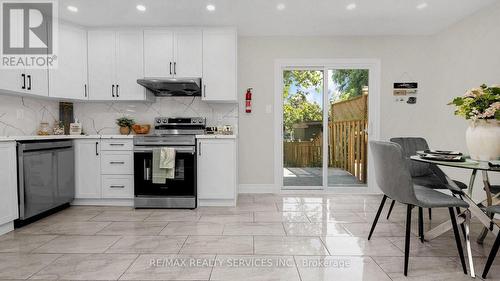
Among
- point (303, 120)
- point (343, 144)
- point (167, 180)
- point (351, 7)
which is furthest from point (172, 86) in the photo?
point (343, 144)

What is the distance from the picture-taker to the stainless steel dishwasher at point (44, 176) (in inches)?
106

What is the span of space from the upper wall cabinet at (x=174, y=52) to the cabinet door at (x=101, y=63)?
0.48m

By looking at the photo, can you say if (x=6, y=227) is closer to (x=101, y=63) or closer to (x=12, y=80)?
(x=12, y=80)

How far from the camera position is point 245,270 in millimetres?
1886

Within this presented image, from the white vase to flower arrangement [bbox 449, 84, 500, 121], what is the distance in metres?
0.05

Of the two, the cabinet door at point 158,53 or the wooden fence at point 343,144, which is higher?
the cabinet door at point 158,53

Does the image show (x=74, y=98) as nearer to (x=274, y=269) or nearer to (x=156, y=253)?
(x=156, y=253)

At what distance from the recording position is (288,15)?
11.1 feet

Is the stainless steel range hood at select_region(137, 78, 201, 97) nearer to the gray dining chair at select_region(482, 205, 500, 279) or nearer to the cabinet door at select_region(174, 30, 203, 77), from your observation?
the cabinet door at select_region(174, 30, 203, 77)

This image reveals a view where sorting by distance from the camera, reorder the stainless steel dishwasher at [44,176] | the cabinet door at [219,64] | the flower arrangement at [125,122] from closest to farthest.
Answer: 1. the stainless steel dishwasher at [44,176]
2. the cabinet door at [219,64]
3. the flower arrangement at [125,122]

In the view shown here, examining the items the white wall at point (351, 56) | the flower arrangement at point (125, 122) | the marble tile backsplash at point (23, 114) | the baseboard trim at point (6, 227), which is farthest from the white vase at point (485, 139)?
the marble tile backsplash at point (23, 114)

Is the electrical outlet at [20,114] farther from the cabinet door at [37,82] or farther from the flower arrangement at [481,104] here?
the flower arrangement at [481,104]

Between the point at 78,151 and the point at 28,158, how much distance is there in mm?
733

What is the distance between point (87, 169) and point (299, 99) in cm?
311
